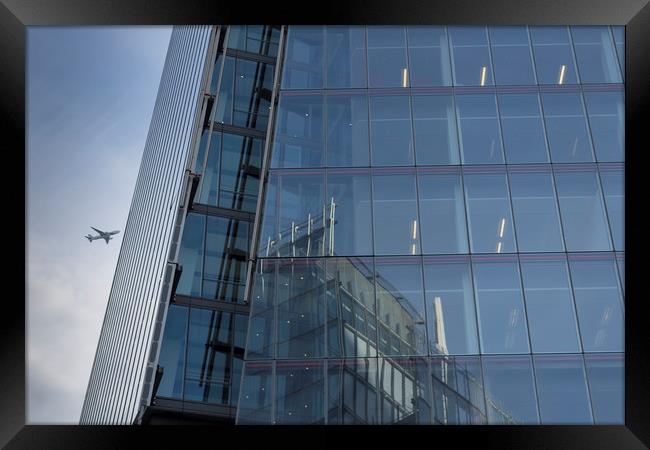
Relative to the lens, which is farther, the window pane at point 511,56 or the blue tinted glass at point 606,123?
the window pane at point 511,56

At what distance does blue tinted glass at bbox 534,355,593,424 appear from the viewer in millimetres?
24547

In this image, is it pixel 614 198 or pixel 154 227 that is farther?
pixel 154 227

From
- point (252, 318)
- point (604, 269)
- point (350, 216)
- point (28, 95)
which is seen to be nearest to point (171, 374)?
point (252, 318)

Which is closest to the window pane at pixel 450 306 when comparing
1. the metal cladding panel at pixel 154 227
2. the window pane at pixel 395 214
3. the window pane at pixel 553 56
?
the window pane at pixel 395 214

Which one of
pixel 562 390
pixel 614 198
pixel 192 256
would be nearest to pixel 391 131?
pixel 614 198

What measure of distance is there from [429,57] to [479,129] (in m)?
3.68

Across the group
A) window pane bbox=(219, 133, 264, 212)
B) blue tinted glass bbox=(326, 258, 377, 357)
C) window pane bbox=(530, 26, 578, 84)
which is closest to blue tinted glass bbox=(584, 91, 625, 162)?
window pane bbox=(530, 26, 578, 84)

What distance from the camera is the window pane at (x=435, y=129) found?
2962 cm

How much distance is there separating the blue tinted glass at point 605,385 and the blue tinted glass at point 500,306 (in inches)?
79.2

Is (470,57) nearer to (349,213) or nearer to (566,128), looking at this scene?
(566,128)

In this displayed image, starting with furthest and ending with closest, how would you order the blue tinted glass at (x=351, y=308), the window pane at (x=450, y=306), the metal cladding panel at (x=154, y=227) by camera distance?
the metal cladding panel at (x=154, y=227), the blue tinted glass at (x=351, y=308), the window pane at (x=450, y=306)

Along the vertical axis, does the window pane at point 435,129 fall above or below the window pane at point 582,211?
above

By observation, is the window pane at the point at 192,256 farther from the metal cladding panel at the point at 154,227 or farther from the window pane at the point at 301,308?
the window pane at the point at 301,308

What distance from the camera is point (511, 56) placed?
31.8m
